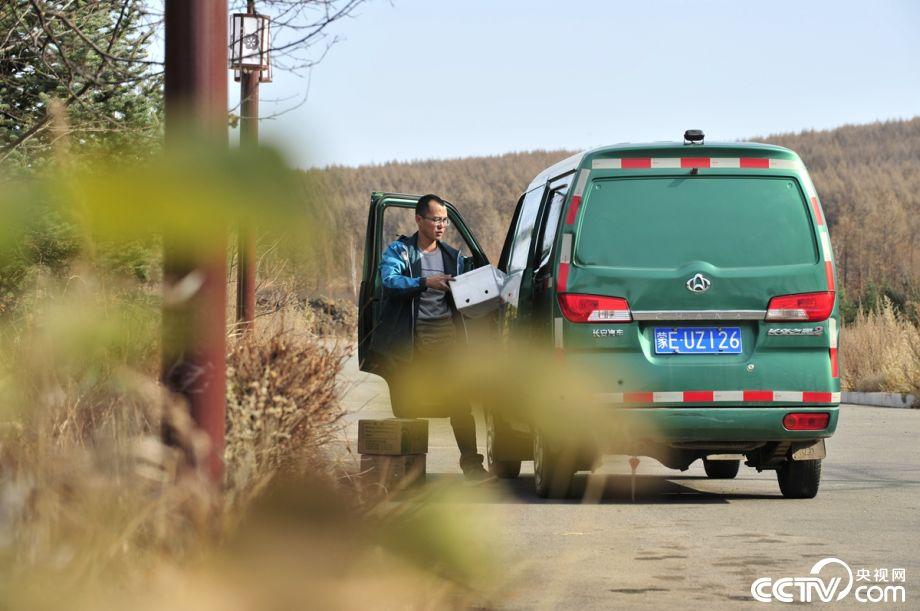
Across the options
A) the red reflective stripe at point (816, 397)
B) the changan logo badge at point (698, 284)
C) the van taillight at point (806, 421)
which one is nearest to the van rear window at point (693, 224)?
the changan logo badge at point (698, 284)

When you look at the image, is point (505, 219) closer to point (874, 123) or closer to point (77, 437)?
point (874, 123)

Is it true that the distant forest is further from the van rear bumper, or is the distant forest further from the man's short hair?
the van rear bumper

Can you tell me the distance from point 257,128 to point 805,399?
7.55m

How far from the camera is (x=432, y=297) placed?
10.3 meters

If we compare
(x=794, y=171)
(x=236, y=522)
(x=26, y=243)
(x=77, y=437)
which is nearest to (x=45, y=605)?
(x=236, y=522)

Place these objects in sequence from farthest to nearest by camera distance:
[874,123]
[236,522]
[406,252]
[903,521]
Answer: [874,123]
[406,252]
[903,521]
[236,522]

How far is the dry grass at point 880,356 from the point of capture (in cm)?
2270

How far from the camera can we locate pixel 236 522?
11.5ft

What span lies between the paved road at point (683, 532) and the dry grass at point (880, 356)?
10.7 metres

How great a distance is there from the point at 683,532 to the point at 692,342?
139 cm

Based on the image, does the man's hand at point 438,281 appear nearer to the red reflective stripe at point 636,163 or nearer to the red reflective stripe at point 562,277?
the red reflective stripe at point 562,277

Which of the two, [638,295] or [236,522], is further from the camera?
[638,295]

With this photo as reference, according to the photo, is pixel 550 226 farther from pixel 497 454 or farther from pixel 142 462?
pixel 142 462

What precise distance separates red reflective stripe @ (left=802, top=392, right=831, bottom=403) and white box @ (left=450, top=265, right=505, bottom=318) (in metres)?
2.16
